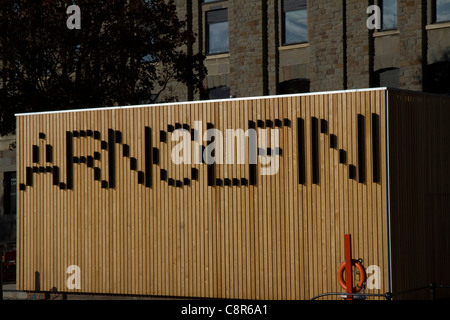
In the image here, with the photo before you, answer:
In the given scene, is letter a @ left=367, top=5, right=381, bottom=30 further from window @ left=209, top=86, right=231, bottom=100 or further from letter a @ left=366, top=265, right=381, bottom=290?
letter a @ left=366, top=265, right=381, bottom=290

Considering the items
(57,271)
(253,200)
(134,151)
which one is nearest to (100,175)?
(134,151)

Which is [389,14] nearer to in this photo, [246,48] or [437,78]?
[437,78]

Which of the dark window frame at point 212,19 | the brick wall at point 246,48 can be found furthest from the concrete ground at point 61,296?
the dark window frame at point 212,19

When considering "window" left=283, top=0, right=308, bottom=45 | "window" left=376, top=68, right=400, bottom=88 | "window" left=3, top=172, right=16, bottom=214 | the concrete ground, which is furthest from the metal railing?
"window" left=3, top=172, right=16, bottom=214

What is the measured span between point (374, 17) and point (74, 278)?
14683 millimetres

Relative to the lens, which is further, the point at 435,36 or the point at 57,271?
the point at 435,36

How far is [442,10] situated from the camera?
3030 cm

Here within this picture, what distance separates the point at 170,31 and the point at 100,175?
794cm

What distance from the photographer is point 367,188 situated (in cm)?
1900

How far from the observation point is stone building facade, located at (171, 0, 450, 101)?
3041 centimetres

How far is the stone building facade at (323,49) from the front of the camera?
99.8 ft

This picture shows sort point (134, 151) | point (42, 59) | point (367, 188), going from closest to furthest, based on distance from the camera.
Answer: point (367, 188), point (134, 151), point (42, 59)

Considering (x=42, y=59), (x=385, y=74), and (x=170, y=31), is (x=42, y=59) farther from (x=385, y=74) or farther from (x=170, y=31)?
(x=385, y=74)

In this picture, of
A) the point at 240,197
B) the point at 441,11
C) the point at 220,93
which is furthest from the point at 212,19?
the point at 240,197
